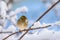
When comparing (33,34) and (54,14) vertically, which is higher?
(54,14)

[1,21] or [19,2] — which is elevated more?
[19,2]

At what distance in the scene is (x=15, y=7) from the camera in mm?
824

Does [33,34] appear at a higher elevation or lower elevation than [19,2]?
lower

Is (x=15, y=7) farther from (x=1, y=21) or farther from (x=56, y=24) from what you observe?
(x=56, y=24)

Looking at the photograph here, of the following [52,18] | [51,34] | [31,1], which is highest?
[31,1]

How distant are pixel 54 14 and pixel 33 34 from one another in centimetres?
19

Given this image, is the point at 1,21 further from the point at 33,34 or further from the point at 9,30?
the point at 33,34

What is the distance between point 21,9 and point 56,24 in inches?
10.0

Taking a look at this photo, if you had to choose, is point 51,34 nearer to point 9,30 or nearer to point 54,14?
point 54,14

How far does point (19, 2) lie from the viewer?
0.82 m

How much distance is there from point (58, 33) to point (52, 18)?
0.34 feet

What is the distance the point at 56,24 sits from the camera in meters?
0.77

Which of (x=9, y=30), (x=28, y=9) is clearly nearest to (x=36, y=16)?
(x=28, y=9)

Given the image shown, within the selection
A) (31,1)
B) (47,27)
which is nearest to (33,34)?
(47,27)
